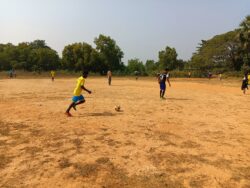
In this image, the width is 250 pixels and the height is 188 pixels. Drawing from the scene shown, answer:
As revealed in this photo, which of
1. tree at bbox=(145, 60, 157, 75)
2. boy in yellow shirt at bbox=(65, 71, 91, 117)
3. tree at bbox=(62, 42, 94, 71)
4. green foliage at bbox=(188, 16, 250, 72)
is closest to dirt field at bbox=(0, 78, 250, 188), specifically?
boy in yellow shirt at bbox=(65, 71, 91, 117)

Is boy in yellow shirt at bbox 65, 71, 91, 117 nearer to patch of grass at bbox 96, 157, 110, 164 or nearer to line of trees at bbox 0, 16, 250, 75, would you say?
patch of grass at bbox 96, 157, 110, 164

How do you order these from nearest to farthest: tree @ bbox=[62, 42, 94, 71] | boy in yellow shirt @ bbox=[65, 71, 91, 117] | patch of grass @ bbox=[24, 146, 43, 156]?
patch of grass @ bbox=[24, 146, 43, 156] → boy in yellow shirt @ bbox=[65, 71, 91, 117] → tree @ bbox=[62, 42, 94, 71]

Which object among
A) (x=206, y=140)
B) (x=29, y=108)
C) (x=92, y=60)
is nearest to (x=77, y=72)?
(x=92, y=60)

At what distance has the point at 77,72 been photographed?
2687 inches

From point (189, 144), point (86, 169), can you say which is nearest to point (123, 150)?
point (86, 169)

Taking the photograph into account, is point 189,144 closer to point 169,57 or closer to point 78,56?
point 78,56

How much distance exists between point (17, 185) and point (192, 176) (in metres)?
3.17

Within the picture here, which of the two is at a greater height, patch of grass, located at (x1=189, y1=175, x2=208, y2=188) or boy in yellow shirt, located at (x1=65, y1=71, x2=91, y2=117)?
boy in yellow shirt, located at (x1=65, y1=71, x2=91, y2=117)

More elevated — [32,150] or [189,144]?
[189,144]

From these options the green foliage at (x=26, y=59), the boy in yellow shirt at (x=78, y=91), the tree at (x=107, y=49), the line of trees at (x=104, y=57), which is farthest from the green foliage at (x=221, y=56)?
the boy in yellow shirt at (x=78, y=91)

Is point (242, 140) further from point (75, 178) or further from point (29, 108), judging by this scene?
point (29, 108)

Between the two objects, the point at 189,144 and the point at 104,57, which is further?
the point at 104,57

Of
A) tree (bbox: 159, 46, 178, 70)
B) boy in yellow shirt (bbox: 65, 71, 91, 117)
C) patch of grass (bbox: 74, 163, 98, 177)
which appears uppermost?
tree (bbox: 159, 46, 178, 70)

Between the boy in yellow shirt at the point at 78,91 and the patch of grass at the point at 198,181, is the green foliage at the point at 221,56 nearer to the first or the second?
the boy in yellow shirt at the point at 78,91
